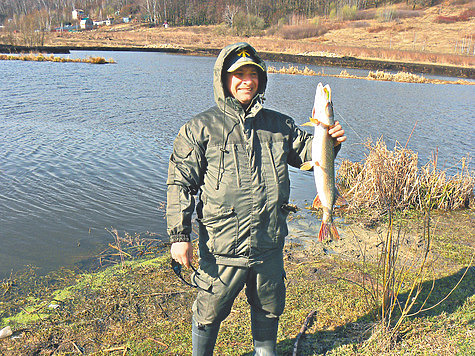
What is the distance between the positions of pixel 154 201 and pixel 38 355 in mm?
5237

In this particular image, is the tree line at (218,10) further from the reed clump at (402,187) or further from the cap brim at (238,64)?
the cap brim at (238,64)

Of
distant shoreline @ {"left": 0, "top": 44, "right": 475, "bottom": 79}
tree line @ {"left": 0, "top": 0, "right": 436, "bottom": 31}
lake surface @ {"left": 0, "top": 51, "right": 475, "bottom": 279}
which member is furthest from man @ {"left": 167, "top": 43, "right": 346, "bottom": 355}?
tree line @ {"left": 0, "top": 0, "right": 436, "bottom": 31}

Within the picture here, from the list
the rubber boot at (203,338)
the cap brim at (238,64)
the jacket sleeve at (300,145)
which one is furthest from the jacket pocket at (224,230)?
the cap brim at (238,64)

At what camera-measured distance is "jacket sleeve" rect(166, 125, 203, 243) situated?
2.88 metres

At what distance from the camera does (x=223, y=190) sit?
2.81m

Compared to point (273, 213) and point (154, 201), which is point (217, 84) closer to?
point (273, 213)

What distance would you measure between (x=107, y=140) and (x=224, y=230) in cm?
1131

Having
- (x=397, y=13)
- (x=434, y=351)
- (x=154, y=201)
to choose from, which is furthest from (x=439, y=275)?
(x=397, y=13)

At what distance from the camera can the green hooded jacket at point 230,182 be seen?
2818mm

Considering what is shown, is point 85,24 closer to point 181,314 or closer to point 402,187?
point 402,187

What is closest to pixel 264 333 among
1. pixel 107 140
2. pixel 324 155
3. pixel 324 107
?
pixel 324 155

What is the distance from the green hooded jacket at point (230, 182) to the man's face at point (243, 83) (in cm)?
7

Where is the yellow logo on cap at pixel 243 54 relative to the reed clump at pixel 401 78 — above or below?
above

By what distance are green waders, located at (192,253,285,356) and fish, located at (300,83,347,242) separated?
0.47 metres
